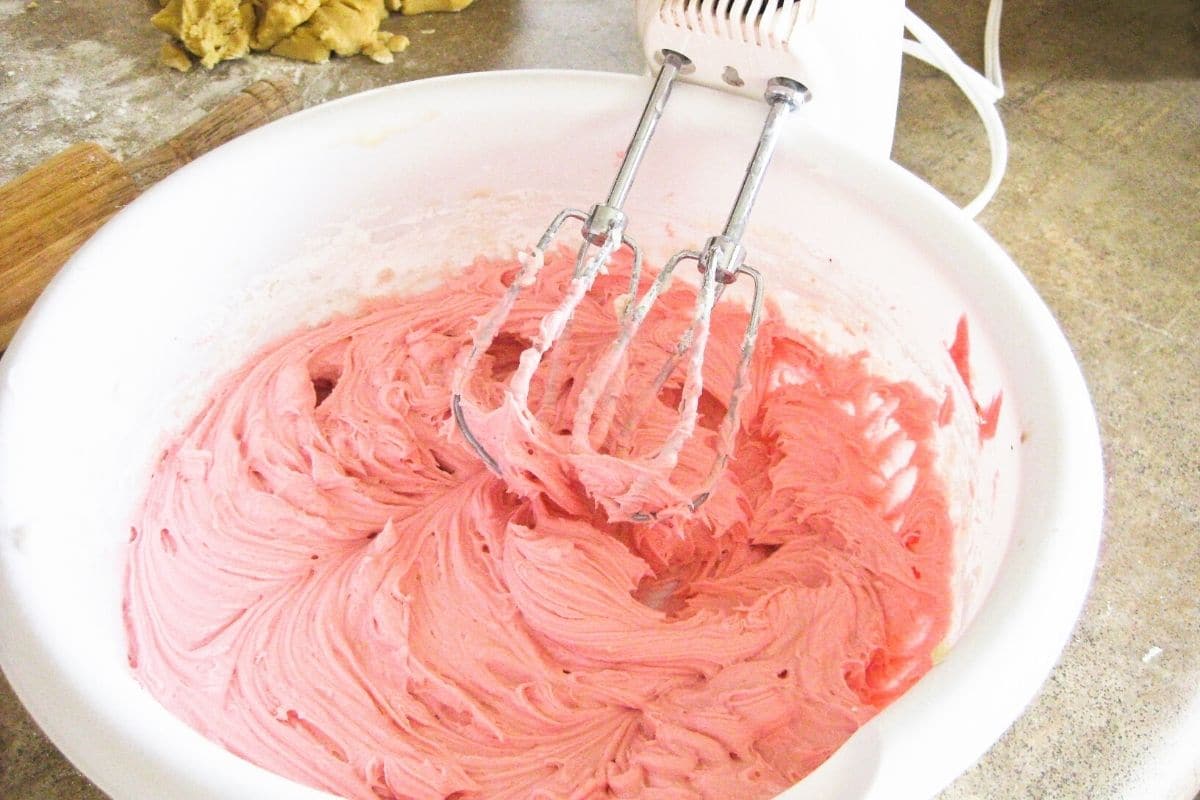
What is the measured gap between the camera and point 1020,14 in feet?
5.46

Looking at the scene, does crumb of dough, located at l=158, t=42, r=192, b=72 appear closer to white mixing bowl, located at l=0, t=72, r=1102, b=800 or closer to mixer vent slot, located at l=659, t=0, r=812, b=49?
white mixing bowl, located at l=0, t=72, r=1102, b=800

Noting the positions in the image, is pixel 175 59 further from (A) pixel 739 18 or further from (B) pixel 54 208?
(A) pixel 739 18

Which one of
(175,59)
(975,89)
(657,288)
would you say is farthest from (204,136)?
(975,89)

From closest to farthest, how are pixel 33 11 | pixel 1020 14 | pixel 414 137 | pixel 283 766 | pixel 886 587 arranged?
1. pixel 283 766
2. pixel 886 587
3. pixel 414 137
4. pixel 33 11
5. pixel 1020 14

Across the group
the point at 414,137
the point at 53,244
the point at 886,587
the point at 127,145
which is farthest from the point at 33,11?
the point at 886,587

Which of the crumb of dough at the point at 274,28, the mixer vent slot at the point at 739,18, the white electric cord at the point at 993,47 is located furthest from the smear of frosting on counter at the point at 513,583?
the white electric cord at the point at 993,47

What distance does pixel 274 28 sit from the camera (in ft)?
4.83

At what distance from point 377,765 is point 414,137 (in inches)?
22.9

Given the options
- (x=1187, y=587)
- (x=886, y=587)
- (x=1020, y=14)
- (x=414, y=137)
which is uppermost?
(x=414, y=137)

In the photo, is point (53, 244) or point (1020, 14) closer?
point (53, 244)

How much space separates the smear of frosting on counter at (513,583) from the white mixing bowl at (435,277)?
0.04m

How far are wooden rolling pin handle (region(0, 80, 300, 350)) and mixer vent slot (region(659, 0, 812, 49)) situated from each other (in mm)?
633

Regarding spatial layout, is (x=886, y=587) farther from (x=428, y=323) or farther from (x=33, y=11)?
(x=33, y=11)

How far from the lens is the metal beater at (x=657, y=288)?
0.83 metres
